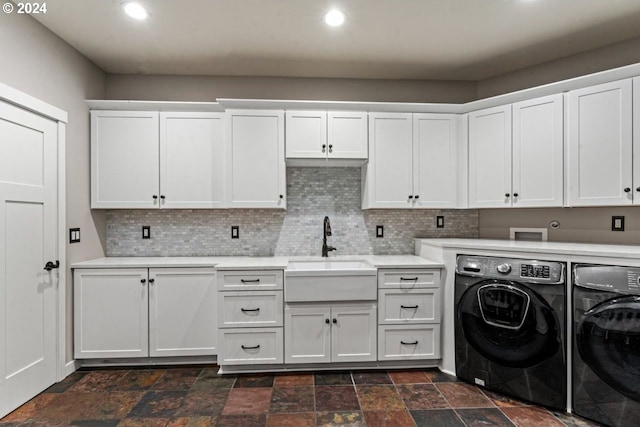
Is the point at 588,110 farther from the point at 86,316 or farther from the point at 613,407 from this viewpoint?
the point at 86,316

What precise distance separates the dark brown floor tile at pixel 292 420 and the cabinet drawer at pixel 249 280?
0.86m

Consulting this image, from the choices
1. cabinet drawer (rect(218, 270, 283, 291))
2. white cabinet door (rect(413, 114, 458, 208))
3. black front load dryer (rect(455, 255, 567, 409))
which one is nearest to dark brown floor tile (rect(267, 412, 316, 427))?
cabinet drawer (rect(218, 270, 283, 291))

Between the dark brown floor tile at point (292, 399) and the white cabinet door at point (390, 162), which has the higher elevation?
the white cabinet door at point (390, 162)

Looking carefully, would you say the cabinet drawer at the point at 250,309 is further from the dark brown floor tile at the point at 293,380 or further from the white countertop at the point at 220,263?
the dark brown floor tile at the point at 293,380

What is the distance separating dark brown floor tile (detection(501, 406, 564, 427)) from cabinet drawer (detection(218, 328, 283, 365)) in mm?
1587

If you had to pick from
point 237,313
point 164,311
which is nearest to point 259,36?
point 237,313

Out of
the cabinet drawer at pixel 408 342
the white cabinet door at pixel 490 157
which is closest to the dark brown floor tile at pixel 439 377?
the cabinet drawer at pixel 408 342

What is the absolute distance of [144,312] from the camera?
2.58 m

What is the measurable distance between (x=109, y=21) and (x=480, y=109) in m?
2.98

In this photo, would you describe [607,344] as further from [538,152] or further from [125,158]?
[125,158]

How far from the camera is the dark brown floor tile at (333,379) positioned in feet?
7.79

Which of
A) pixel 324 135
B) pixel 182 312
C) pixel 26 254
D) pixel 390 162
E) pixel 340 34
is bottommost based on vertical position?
pixel 182 312

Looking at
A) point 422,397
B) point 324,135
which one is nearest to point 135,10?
point 324,135

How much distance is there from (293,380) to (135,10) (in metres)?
2.82
